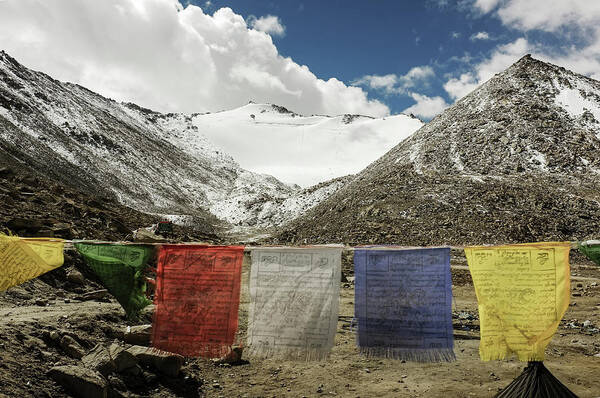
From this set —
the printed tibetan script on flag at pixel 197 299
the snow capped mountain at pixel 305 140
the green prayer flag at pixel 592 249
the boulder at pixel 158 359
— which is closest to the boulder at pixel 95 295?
the boulder at pixel 158 359

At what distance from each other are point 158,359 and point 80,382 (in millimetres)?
1413

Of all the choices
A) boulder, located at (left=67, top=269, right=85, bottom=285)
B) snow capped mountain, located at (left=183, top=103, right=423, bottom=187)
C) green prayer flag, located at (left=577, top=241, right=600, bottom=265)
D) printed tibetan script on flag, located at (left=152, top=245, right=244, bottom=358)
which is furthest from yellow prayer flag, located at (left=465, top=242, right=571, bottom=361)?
snow capped mountain, located at (left=183, top=103, right=423, bottom=187)

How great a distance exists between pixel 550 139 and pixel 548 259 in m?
30.6

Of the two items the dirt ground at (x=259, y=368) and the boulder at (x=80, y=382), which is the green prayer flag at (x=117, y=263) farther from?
the dirt ground at (x=259, y=368)

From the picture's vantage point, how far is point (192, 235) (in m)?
25.1

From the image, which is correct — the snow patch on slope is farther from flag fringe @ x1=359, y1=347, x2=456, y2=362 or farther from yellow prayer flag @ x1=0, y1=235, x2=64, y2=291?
yellow prayer flag @ x1=0, y1=235, x2=64, y2=291

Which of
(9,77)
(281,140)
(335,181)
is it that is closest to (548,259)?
(335,181)

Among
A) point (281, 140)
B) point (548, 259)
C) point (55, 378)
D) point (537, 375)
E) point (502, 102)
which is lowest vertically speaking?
point (55, 378)

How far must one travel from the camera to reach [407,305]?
470 centimetres

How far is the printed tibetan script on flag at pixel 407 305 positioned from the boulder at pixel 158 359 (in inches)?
136

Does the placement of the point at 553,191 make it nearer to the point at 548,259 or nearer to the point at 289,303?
the point at 548,259

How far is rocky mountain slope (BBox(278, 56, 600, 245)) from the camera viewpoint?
21922 mm

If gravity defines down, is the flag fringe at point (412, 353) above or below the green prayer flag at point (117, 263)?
below

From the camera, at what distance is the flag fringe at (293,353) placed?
4.71 meters
